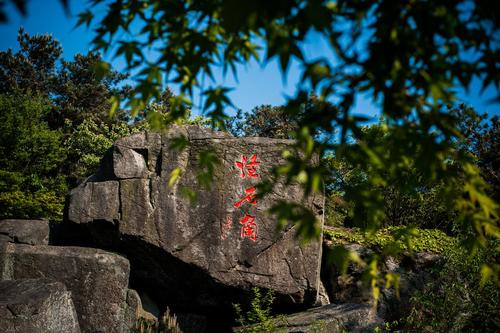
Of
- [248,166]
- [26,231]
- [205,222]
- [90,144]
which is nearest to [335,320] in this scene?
[205,222]

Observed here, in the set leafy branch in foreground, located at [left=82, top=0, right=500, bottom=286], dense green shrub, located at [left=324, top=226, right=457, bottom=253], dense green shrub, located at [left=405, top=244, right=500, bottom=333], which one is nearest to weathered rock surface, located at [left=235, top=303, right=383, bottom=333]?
dense green shrub, located at [left=405, top=244, right=500, bottom=333]

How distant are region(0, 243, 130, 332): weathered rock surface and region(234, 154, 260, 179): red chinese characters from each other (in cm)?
246

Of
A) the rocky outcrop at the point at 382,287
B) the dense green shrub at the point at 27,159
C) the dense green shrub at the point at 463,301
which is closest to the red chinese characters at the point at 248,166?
the rocky outcrop at the point at 382,287

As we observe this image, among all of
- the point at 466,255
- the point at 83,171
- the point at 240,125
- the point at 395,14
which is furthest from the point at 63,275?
Answer: the point at 240,125

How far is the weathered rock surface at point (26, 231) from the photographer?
7422mm

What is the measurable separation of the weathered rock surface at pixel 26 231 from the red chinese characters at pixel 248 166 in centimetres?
411

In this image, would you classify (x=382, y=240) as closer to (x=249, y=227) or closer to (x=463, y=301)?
(x=463, y=301)

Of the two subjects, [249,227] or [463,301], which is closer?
[463,301]

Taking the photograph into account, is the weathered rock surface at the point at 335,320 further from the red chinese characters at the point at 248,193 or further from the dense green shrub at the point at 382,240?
the dense green shrub at the point at 382,240

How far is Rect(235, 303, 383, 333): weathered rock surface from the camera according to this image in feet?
18.1

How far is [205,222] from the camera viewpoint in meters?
6.57

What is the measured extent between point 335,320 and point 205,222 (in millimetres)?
2526

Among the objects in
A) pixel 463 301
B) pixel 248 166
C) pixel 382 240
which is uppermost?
pixel 248 166

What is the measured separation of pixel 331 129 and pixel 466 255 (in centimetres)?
437
